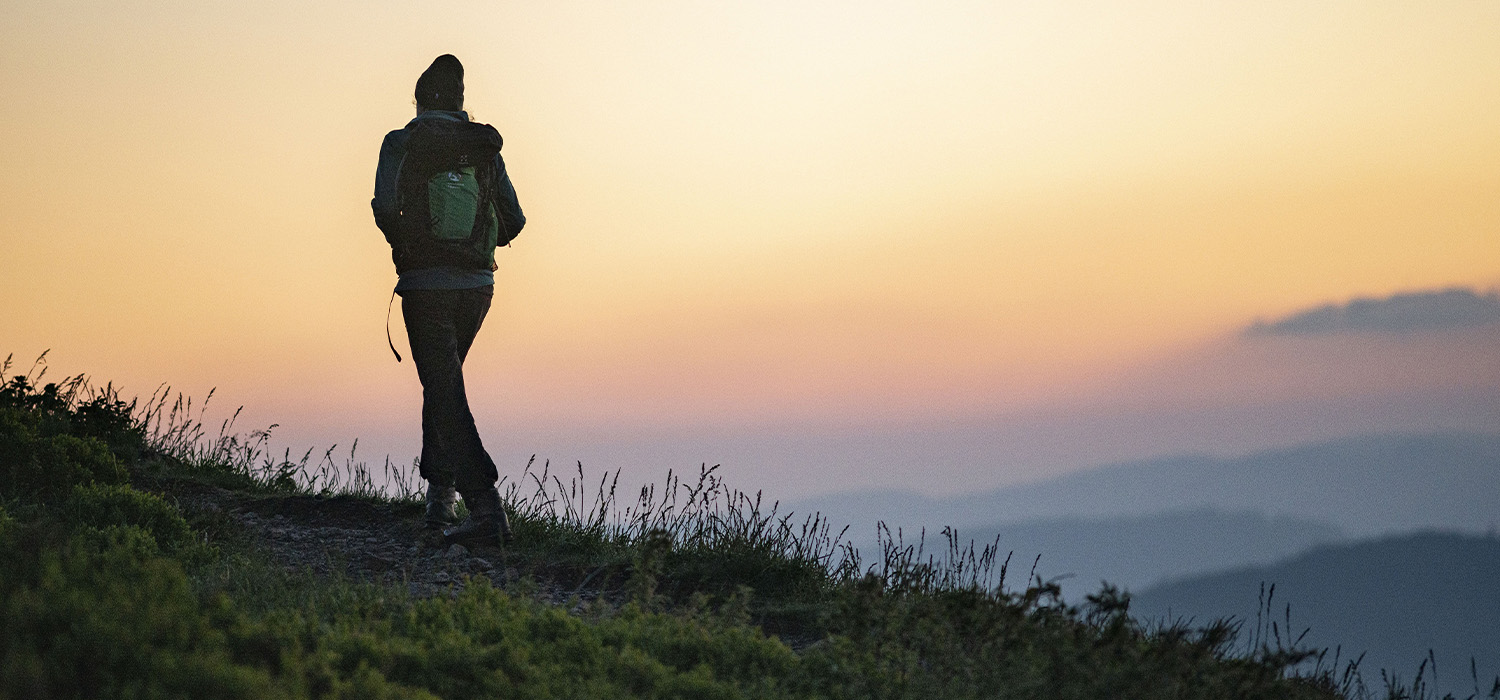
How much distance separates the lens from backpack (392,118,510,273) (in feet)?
23.7

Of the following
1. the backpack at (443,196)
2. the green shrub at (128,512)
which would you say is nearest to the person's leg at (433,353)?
the backpack at (443,196)

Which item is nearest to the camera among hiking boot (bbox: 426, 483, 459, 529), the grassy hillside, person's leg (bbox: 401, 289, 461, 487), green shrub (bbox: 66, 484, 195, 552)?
the grassy hillside

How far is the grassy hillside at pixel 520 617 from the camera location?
3.96 meters

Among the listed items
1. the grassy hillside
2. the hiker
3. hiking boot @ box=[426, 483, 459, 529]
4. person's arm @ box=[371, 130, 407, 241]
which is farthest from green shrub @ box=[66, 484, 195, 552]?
person's arm @ box=[371, 130, 407, 241]

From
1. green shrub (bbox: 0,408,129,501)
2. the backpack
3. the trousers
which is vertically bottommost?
green shrub (bbox: 0,408,129,501)

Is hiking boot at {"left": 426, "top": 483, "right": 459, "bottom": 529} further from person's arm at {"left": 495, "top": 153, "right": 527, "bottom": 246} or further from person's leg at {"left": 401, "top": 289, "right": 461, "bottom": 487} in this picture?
person's arm at {"left": 495, "top": 153, "right": 527, "bottom": 246}

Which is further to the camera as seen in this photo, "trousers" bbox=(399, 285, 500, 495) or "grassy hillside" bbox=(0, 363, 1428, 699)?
"trousers" bbox=(399, 285, 500, 495)

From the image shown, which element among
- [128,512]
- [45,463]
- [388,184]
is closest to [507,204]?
[388,184]

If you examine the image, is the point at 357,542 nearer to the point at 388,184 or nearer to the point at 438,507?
the point at 438,507

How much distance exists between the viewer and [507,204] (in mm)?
7832

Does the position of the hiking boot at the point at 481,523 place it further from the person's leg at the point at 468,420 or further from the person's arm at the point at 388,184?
the person's arm at the point at 388,184

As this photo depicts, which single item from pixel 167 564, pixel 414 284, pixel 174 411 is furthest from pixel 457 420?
pixel 174 411

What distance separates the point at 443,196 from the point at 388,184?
1.15 ft

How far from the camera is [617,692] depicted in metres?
4.54
